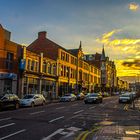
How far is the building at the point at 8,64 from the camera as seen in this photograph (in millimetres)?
42062

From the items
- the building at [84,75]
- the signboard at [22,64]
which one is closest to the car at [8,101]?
the signboard at [22,64]

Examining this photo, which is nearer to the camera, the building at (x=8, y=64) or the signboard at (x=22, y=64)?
the building at (x=8, y=64)

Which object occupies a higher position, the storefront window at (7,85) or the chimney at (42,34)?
the chimney at (42,34)

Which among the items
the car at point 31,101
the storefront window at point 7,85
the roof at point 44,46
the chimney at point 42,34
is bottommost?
the car at point 31,101

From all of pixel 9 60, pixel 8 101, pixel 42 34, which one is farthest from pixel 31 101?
pixel 42 34

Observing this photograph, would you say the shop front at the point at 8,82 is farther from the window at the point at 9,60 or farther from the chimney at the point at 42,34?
the chimney at the point at 42,34

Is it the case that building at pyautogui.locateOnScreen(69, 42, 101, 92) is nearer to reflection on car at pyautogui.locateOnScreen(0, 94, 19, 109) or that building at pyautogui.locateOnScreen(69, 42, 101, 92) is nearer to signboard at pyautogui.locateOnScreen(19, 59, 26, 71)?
signboard at pyautogui.locateOnScreen(19, 59, 26, 71)

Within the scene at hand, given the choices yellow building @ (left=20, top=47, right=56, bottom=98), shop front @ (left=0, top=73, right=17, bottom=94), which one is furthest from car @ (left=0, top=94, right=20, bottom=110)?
yellow building @ (left=20, top=47, right=56, bottom=98)

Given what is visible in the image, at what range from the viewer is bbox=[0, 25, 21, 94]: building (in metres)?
42.1

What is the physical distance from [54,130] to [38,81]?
39.8 meters

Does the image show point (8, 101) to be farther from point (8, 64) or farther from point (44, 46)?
point (44, 46)

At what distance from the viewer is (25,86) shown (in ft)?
158

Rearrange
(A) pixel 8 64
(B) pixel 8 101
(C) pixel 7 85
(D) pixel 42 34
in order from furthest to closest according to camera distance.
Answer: (D) pixel 42 34
(A) pixel 8 64
(C) pixel 7 85
(B) pixel 8 101

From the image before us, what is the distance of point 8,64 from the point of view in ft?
144
